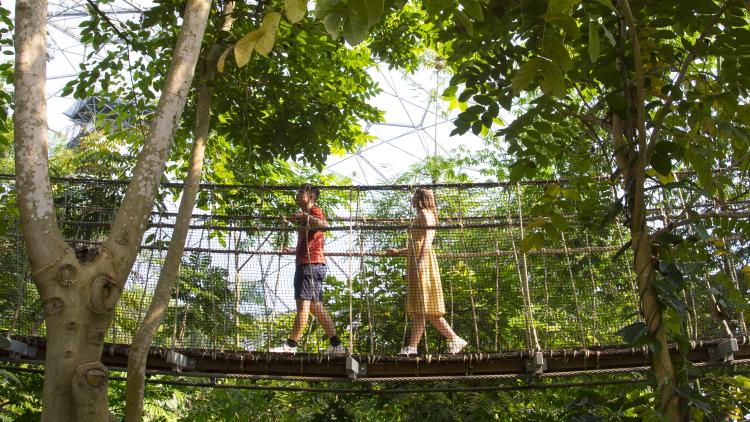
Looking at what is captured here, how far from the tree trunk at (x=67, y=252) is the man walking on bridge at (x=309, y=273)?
2.24 meters

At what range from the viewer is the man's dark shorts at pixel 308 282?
4.61 meters

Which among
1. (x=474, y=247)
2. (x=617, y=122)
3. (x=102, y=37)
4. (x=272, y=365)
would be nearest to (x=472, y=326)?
(x=474, y=247)

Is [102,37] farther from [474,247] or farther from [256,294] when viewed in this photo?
[474,247]

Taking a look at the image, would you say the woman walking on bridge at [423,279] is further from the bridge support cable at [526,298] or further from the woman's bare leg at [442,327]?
the bridge support cable at [526,298]

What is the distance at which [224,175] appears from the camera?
21.4 feet

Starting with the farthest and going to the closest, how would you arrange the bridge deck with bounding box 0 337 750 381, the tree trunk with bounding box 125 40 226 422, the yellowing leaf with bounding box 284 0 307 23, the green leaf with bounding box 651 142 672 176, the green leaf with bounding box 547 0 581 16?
the bridge deck with bounding box 0 337 750 381
the tree trunk with bounding box 125 40 226 422
the green leaf with bounding box 651 142 672 176
the green leaf with bounding box 547 0 581 16
the yellowing leaf with bounding box 284 0 307 23

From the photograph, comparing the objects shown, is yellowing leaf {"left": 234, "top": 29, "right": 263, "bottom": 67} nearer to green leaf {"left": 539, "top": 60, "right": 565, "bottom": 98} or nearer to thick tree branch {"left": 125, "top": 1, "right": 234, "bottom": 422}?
green leaf {"left": 539, "top": 60, "right": 565, "bottom": 98}

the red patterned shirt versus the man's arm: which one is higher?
the man's arm

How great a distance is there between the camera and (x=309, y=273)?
15.2ft

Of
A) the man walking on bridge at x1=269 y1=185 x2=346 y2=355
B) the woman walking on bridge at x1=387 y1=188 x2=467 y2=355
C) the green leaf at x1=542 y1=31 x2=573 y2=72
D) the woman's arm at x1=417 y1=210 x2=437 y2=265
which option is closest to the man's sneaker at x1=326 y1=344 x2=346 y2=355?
the man walking on bridge at x1=269 y1=185 x2=346 y2=355

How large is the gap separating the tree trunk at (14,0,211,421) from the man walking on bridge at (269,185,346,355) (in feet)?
7.33

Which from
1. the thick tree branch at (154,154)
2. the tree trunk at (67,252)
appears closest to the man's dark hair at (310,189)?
the thick tree branch at (154,154)

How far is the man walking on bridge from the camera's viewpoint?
455 centimetres

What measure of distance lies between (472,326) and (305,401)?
5.45 feet
